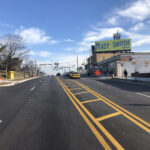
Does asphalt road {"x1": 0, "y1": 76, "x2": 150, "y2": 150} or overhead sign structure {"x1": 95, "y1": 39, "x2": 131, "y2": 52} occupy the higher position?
overhead sign structure {"x1": 95, "y1": 39, "x2": 131, "y2": 52}

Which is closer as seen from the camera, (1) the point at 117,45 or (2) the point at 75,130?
(2) the point at 75,130

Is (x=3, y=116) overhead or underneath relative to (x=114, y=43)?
underneath

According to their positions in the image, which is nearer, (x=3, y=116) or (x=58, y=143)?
(x=58, y=143)

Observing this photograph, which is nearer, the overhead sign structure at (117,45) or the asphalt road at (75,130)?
the asphalt road at (75,130)

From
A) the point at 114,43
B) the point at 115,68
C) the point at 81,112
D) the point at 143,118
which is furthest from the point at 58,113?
the point at 114,43

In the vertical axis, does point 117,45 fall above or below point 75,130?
above

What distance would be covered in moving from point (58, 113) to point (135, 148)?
11.9 ft

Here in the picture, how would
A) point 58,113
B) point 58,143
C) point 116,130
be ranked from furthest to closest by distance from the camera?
point 58,113, point 116,130, point 58,143

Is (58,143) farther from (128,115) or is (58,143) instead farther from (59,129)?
(128,115)

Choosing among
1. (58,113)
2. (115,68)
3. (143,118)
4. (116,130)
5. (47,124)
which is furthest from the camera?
(115,68)

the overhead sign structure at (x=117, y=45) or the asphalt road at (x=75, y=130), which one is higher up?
the overhead sign structure at (x=117, y=45)

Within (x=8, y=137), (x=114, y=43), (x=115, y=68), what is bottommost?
(x=8, y=137)

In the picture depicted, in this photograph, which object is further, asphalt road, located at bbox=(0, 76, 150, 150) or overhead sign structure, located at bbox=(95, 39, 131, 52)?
overhead sign structure, located at bbox=(95, 39, 131, 52)

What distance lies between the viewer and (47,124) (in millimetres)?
5145
